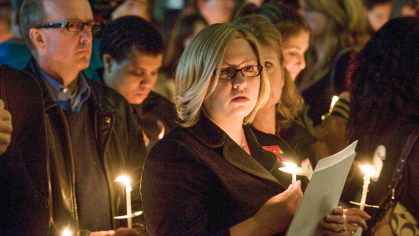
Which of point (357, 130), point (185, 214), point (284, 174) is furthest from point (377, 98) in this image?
point (185, 214)

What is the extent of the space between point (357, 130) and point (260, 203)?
116 cm

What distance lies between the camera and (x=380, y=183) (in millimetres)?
2291

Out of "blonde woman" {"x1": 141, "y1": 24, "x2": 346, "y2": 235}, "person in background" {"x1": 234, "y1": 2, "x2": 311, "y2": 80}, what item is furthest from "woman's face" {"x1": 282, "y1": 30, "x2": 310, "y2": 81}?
"blonde woman" {"x1": 141, "y1": 24, "x2": 346, "y2": 235}

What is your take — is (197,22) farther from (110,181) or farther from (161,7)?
(110,181)

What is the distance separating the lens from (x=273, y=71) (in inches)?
95.5

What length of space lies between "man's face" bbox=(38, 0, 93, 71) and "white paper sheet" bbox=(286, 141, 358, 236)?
146 centimetres

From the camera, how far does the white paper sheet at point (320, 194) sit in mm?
1452

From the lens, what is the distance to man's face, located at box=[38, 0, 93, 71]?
7.25ft

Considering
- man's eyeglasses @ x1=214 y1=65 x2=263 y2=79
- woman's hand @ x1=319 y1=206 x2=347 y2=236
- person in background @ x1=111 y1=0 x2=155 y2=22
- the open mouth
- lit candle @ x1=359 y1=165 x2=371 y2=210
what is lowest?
woman's hand @ x1=319 y1=206 x2=347 y2=236

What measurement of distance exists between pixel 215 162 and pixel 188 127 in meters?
0.19

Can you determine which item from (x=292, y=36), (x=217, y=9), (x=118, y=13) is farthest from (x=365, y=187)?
(x=217, y=9)

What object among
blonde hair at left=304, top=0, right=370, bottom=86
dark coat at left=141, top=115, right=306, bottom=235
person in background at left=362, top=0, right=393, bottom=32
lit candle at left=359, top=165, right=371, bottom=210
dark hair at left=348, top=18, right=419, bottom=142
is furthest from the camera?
person in background at left=362, top=0, right=393, bottom=32

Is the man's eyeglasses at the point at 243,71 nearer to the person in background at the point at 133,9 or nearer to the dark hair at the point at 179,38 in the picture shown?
the dark hair at the point at 179,38

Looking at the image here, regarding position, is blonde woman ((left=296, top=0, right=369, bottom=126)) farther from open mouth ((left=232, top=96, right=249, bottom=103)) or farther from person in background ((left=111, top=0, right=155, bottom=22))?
open mouth ((left=232, top=96, right=249, bottom=103))
